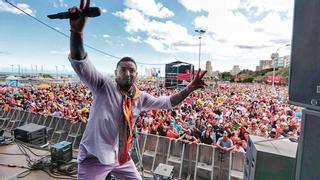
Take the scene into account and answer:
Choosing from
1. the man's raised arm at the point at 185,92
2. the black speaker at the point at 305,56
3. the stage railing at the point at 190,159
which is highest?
the black speaker at the point at 305,56

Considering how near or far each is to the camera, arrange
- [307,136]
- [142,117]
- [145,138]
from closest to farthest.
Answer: [307,136]
[145,138]
[142,117]

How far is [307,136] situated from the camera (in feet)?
4.89

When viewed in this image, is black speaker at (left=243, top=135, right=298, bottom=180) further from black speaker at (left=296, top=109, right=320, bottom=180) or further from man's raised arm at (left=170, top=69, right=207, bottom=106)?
man's raised arm at (left=170, top=69, right=207, bottom=106)

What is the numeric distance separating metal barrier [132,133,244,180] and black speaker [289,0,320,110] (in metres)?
4.30

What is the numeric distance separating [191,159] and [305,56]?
491cm

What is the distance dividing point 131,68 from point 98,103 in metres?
0.41

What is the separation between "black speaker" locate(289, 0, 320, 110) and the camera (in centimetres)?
134

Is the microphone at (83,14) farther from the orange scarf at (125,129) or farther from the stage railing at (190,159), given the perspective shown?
the stage railing at (190,159)

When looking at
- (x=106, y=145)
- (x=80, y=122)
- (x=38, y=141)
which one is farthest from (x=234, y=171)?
(x=80, y=122)

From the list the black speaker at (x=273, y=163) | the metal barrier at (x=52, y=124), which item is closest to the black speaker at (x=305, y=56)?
the black speaker at (x=273, y=163)

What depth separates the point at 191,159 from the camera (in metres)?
5.84

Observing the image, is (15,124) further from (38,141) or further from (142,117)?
(142,117)

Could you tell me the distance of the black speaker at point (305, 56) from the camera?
1343 mm

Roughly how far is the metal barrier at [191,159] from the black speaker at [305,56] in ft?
14.1
